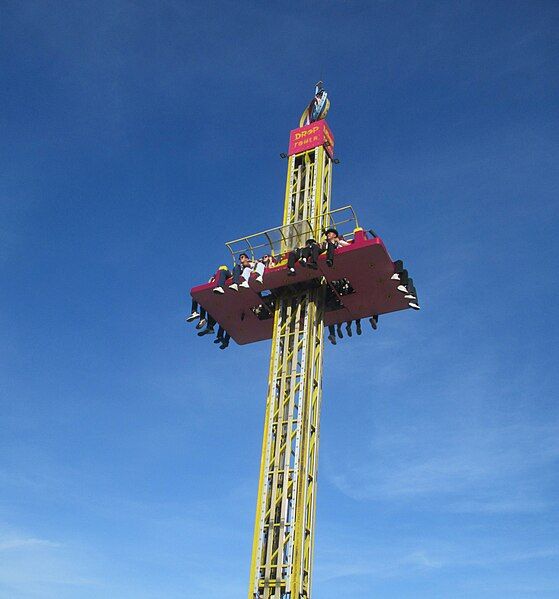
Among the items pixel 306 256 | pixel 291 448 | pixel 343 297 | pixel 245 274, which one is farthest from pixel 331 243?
pixel 291 448

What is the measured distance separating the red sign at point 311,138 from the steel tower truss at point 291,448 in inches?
139

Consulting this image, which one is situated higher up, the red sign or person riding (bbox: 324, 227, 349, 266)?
the red sign

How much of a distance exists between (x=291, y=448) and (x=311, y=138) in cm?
1653

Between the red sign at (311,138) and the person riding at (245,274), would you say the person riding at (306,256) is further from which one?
the red sign at (311,138)

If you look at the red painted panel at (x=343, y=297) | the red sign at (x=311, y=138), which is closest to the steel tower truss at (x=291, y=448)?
the red painted panel at (x=343, y=297)

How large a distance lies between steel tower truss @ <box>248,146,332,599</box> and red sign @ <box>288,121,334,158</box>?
11.6ft

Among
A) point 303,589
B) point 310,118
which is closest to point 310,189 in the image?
point 310,118

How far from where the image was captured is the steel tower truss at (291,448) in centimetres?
2883

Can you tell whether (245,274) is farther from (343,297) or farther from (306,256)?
(343,297)

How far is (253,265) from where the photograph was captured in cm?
3456

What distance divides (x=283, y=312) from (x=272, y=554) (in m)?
10.3

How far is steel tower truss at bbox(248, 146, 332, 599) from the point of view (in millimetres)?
28828

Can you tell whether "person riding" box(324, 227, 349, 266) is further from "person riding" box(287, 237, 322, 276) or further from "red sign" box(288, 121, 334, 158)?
"red sign" box(288, 121, 334, 158)

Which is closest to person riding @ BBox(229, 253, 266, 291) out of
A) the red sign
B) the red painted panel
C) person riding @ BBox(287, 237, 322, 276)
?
the red painted panel
